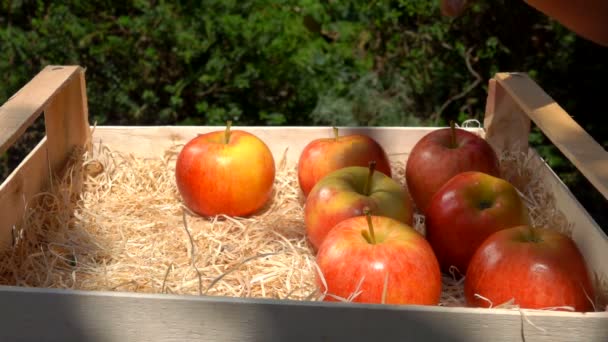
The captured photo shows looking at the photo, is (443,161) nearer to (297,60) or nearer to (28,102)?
(28,102)

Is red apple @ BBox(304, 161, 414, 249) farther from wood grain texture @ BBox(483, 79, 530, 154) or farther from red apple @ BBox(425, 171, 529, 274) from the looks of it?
wood grain texture @ BBox(483, 79, 530, 154)

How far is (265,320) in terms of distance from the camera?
98 cm

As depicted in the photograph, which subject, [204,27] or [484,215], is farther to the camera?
[204,27]

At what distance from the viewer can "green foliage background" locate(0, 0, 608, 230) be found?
2816 mm

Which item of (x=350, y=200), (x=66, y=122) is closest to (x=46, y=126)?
(x=66, y=122)

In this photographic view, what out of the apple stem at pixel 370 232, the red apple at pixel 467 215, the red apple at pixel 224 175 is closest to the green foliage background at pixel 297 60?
the red apple at pixel 224 175

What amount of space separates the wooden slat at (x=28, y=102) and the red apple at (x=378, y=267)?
1.82ft

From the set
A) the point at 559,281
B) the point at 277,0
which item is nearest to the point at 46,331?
the point at 559,281

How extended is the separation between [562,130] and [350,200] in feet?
1.37

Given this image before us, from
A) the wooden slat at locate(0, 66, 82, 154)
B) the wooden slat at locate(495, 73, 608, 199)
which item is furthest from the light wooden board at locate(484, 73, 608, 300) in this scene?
the wooden slat at locate(0, 66, 82, 154)

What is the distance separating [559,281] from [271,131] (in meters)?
0.95

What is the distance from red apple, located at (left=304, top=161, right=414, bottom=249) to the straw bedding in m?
0.08

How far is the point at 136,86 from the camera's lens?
290 centimetres

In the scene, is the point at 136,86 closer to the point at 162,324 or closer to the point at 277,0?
the point at 277,0
